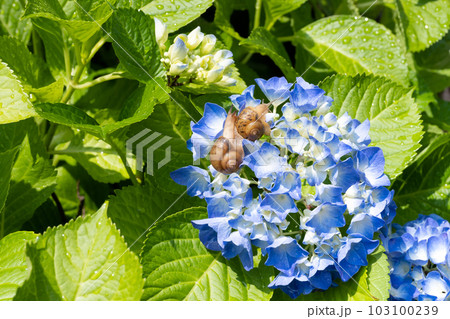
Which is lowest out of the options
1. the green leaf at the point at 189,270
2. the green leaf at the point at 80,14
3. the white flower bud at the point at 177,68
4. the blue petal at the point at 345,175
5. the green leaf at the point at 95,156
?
the green leaf at the point at 189,270

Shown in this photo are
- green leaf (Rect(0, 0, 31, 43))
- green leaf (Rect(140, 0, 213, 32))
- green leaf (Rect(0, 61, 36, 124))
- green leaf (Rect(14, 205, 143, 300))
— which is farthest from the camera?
green leaf (Rect(0, 0, 31, 43))

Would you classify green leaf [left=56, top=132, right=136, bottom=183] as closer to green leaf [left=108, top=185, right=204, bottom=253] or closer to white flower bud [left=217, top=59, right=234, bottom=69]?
green leaf [left=108, top=185, right=204, bottom=253]

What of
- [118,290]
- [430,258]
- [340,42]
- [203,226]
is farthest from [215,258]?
[340,42]

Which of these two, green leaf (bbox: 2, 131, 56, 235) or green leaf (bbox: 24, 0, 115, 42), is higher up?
green leaf (bbox: 24, 0, 115, 42)

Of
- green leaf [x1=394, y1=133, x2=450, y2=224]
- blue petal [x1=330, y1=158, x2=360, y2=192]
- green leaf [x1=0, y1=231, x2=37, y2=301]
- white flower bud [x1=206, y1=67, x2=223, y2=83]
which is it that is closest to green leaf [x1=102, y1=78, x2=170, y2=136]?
white flower bud [x1=206, y1=67, x2=223, y2=83]

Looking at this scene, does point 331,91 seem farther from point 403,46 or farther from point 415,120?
point 403,46

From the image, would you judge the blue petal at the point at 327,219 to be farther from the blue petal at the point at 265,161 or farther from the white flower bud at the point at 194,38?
the white flower bud at the point at 194,38

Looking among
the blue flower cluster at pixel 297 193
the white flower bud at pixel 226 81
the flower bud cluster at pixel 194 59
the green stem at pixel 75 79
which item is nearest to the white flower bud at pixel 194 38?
the flower bud cluster at pixel 194 59

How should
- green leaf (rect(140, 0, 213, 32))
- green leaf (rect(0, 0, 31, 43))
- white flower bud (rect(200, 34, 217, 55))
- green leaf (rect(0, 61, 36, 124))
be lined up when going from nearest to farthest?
1. green leaf (rect(0, 61, 36, 124))
2. white flower bud (rect(200, 34, 217, 55))
3. green leaf (rect(140, 0, 213, 32))
4. green leaf (rect(0, 0, 31, 43))
